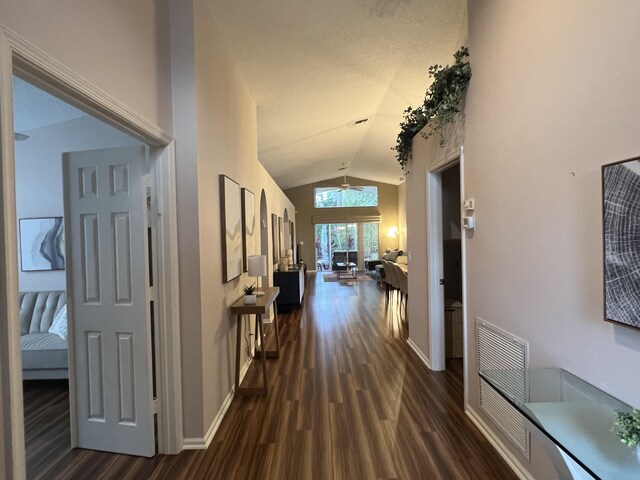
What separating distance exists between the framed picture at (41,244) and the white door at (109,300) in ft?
6.09

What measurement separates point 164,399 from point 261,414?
0.82 meters

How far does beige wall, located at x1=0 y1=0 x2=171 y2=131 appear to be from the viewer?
3.90ft

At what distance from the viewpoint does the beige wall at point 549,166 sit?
1.24 meters

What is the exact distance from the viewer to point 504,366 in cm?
203

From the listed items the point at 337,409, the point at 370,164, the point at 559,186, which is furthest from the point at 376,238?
the point at 559,186

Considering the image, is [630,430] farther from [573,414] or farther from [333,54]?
[333,54]

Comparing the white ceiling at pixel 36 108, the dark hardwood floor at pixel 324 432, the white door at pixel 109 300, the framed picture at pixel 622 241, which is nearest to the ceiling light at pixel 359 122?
the dark hardwood floor at pixel 324 432

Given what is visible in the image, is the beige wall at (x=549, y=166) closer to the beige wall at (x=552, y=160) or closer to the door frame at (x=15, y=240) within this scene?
the beige wall at (x=552, y=160)

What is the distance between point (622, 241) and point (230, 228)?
2.63 m

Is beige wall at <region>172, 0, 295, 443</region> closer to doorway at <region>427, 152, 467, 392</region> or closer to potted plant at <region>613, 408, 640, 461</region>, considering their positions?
doorway at <region>427, 152, 467, 392</region>

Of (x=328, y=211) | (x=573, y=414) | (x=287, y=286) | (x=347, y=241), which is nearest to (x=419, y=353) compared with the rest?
(x=573, y=414)

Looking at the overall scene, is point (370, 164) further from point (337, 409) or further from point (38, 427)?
point (38, 427)

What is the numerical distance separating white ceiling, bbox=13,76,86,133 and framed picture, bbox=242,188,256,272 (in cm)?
169

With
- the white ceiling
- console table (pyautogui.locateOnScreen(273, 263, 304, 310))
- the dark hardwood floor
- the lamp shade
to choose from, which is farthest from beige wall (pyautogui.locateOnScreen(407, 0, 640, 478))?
console table (pyautogui.locateOnScreen(273, 263, 304, 310))
